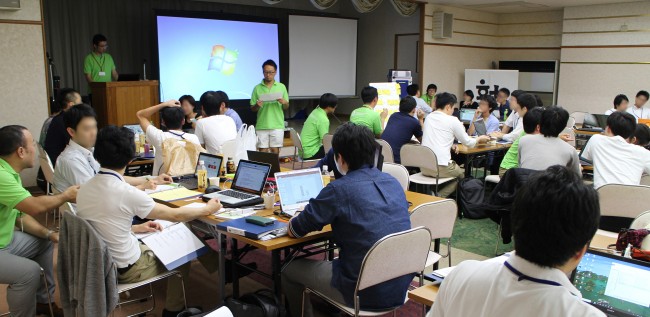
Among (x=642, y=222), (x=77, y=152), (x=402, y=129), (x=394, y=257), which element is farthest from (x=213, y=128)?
(x=642, y=222)

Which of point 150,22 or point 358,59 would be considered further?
point 358,59

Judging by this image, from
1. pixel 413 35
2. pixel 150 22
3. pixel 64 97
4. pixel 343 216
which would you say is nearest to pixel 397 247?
pixel 343 216

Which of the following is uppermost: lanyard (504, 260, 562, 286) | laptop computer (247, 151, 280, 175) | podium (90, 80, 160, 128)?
podium (90, 80, 160, 128)

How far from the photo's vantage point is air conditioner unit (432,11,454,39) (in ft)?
37.0

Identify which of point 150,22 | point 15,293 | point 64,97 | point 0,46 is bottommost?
point 15,293

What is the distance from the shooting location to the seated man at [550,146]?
4.34 m

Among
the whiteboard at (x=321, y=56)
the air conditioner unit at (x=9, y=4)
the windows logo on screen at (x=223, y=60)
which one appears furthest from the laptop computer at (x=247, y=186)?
the whiteboard at (x=321, y=56)

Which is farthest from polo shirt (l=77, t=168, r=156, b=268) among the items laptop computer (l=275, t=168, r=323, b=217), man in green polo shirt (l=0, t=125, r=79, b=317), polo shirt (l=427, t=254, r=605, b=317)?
polo shirt (l=427, t=254, r=605, b=317)

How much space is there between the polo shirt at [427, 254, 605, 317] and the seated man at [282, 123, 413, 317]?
1120 mm

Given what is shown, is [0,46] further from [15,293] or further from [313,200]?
[313,200]

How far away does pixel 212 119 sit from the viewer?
503 cm

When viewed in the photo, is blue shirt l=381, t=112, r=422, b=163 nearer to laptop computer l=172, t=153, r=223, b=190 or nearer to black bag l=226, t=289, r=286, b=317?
laptop computer l=172, t=153, r=223, b=190

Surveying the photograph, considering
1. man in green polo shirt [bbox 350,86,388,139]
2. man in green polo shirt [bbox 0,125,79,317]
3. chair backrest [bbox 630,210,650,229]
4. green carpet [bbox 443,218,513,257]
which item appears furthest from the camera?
man in green polo shirt [bbox 350,86,388,139]

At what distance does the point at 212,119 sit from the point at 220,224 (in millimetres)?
2180
